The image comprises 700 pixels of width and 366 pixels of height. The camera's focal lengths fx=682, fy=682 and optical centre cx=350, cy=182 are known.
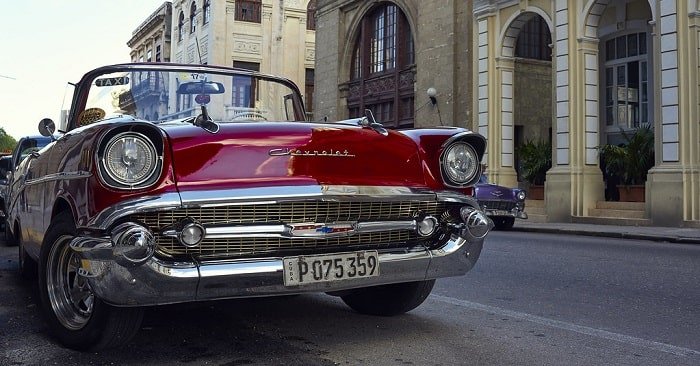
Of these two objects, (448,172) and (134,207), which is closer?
(134,207)

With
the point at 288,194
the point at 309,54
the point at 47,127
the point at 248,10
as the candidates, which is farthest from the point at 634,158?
the point at 248,10

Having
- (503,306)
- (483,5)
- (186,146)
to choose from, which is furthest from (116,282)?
(483,5)

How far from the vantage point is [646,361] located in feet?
11.5

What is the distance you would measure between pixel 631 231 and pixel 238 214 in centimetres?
1230

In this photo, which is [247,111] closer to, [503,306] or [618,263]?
[503,306]

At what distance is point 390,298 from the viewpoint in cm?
437

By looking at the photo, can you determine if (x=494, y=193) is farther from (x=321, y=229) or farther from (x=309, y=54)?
(x=309, y=54)

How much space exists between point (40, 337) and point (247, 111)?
1.97 m

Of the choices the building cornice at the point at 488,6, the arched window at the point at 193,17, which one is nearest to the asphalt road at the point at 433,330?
the building cornice at the point at 488,6

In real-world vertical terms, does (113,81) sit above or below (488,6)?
below

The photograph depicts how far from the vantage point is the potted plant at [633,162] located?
16484 millimetres

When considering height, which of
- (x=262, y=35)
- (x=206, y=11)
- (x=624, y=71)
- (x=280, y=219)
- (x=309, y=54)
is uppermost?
(x=206, y=11)

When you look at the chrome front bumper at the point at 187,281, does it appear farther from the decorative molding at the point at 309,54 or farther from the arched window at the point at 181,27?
the arched window at the point at 181,27

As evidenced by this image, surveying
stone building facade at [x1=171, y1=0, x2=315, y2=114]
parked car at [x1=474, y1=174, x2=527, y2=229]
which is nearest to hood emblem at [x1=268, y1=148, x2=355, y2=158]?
parked car at [x1=474, y1=174, x2=527, y2=229]
